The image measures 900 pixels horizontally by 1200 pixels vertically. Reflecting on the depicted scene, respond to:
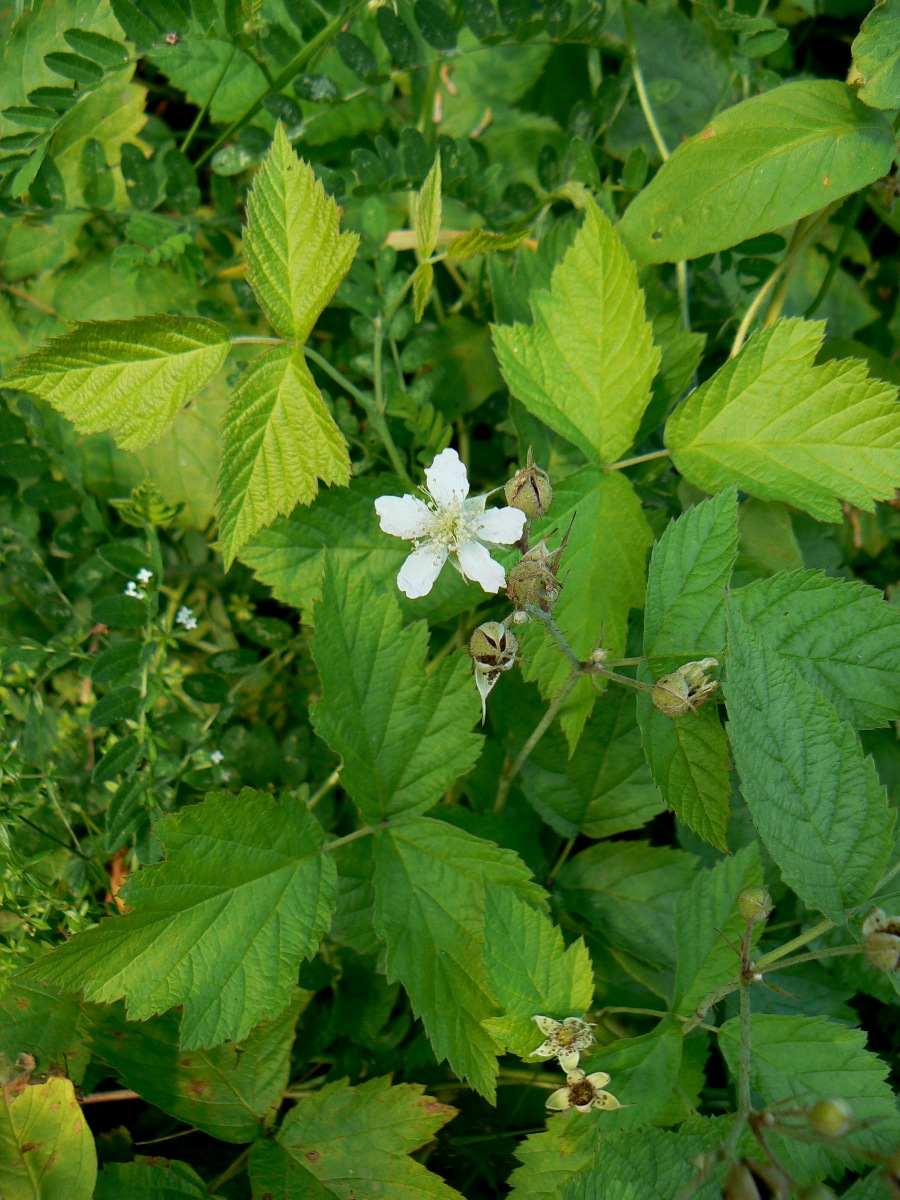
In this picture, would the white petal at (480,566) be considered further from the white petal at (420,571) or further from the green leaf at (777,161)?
the green leaf at (777,161)

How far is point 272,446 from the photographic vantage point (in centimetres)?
193

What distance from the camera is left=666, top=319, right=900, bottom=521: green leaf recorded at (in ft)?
6.06

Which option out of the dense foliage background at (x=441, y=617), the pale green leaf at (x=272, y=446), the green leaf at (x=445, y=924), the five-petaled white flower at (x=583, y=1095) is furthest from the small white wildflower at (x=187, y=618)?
the five-petaled white flower at (x=583, y=1095)

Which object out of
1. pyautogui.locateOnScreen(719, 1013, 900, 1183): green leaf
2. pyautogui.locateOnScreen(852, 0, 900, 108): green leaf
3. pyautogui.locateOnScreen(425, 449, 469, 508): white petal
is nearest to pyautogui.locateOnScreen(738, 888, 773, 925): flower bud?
pyautogui.locateOnScreen(719, 1013, 900, 1183): green leaf

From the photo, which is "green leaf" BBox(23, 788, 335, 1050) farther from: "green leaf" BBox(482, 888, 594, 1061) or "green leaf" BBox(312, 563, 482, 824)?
"green leaf" BBox(482, 888, 594, 1061)

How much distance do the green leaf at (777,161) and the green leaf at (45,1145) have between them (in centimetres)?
221

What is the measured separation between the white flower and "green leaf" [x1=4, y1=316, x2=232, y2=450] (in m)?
0.52

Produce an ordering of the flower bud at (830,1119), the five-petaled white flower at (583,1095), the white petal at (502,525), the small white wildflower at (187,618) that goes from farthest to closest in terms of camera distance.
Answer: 1. the small white wildflower at (187,618)
2. the five-petaled white flower at (583,1095)
3. the white petal at (502,525)
4. the flower bud at (830,1119)

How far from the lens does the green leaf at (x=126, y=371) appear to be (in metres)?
1.85

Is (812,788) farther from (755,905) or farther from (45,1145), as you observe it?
(45,1145)

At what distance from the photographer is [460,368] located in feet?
8.43

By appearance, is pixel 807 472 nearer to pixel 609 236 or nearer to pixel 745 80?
pixel 609 236

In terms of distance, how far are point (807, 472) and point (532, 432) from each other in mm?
688

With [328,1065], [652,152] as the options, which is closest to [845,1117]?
[328,1065]
